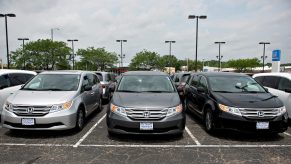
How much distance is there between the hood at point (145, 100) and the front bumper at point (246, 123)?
46.9 inches

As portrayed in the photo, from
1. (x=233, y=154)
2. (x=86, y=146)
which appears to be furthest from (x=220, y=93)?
(x=86, y=146)

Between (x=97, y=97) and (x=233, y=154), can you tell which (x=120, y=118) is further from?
(x=97, y=97)

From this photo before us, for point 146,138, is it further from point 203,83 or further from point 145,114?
point 203,83

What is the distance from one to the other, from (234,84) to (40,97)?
5389mm

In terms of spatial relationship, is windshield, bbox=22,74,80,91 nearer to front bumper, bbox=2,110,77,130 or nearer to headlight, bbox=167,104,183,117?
front bumper, bbox=2,110,77,130

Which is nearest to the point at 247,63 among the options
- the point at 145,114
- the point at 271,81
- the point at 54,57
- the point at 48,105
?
the point at 54,57

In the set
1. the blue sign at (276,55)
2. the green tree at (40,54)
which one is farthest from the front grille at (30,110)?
the green tree at (40,54)

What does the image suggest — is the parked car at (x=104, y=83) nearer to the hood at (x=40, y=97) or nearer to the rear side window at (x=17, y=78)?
the rear side window at (x=17, y=78)

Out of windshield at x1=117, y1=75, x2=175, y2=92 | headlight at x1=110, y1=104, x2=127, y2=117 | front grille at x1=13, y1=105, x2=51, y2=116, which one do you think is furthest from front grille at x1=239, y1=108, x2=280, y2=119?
front grille at x1=13, y1=105, x2=51, y2=116

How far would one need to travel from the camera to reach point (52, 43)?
42.8 m

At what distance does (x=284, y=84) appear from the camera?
311 inches

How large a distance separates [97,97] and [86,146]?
375 cm

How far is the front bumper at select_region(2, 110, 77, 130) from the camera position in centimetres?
559

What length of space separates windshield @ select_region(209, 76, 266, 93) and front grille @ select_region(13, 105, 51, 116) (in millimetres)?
4554
